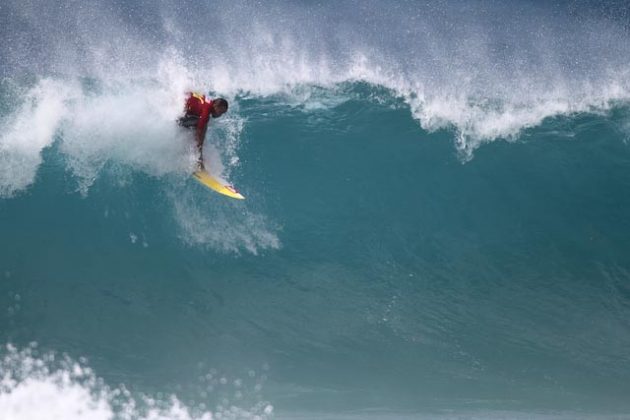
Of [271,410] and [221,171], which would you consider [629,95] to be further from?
[271,410]

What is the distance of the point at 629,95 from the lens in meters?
11.0

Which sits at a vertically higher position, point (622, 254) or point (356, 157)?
point (356, 157)

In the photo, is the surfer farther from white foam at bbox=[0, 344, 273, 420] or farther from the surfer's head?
white foam at bbox=[0, 344, 273, 420]

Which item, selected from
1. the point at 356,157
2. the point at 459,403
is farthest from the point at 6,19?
the point at 459,403

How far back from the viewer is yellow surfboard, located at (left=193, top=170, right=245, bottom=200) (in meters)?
8.19

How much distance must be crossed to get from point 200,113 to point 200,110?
0.04 metres

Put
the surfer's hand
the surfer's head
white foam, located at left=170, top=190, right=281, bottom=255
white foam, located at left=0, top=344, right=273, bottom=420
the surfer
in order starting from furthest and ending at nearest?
white foam, located at left=170, top=190, right=281, bottom=255, the surfer's hand, the surfer, the surfer's head, white foam, located at left=0, top=344, right=273, bottom=420

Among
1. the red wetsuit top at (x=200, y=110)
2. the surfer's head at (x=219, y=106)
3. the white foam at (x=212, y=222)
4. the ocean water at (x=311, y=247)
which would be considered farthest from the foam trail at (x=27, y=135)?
the surfer's head at (x=219, y=106)

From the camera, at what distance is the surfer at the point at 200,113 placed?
7.91 metres

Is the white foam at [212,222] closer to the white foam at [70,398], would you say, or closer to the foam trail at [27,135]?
the foam trail at [27,135]

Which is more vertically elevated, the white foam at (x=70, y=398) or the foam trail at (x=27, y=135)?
the foam trail at (x=27, y=135)

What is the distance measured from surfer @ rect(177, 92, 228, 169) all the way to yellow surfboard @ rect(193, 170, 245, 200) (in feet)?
0.36

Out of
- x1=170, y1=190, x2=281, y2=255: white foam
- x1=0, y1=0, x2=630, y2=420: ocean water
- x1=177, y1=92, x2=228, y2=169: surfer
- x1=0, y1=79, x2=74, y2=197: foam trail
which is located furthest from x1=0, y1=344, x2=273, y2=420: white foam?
x1=177, y1=92, x2=228, y2=169: surfer

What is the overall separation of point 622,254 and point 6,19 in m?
10.9
